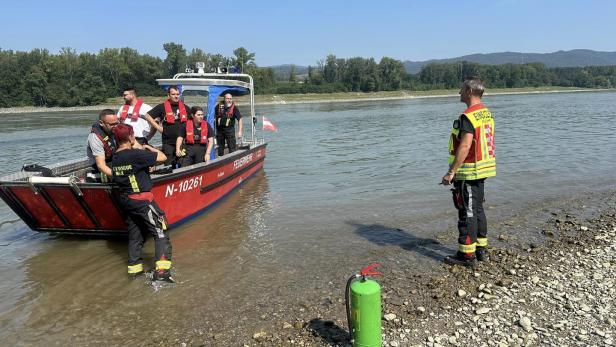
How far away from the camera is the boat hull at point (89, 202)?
20.1 ft

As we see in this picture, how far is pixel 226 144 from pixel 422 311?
26.1 feet

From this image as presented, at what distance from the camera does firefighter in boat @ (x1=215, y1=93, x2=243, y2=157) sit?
407 inches

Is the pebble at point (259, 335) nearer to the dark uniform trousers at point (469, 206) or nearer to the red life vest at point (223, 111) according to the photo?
the dark uniform trousers at point (469, 206)

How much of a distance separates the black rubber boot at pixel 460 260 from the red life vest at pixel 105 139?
15.8ft

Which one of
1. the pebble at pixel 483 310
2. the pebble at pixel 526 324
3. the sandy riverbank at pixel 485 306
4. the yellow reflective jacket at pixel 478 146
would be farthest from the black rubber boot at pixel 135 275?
the pebble at pixel 526 324

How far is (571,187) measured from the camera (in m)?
9.54

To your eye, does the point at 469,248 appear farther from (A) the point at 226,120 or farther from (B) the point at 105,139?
(A) the point at 226,120

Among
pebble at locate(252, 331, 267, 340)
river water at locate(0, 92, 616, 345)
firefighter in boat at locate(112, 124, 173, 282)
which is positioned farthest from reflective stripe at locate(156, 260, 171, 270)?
pebble at locate(252, 331, 267, 340)

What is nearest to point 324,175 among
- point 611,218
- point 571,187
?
point 571,187

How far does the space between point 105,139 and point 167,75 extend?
8988 centimetres

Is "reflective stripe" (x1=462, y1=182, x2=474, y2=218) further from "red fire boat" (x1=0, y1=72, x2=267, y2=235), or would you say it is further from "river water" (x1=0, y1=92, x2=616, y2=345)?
"red fire boat" (x1=0, y1=72, x2=267, y2=235)

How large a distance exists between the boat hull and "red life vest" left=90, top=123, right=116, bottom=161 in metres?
0.55

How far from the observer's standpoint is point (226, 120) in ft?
33.9

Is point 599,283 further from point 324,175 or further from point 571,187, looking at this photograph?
point 324,175
